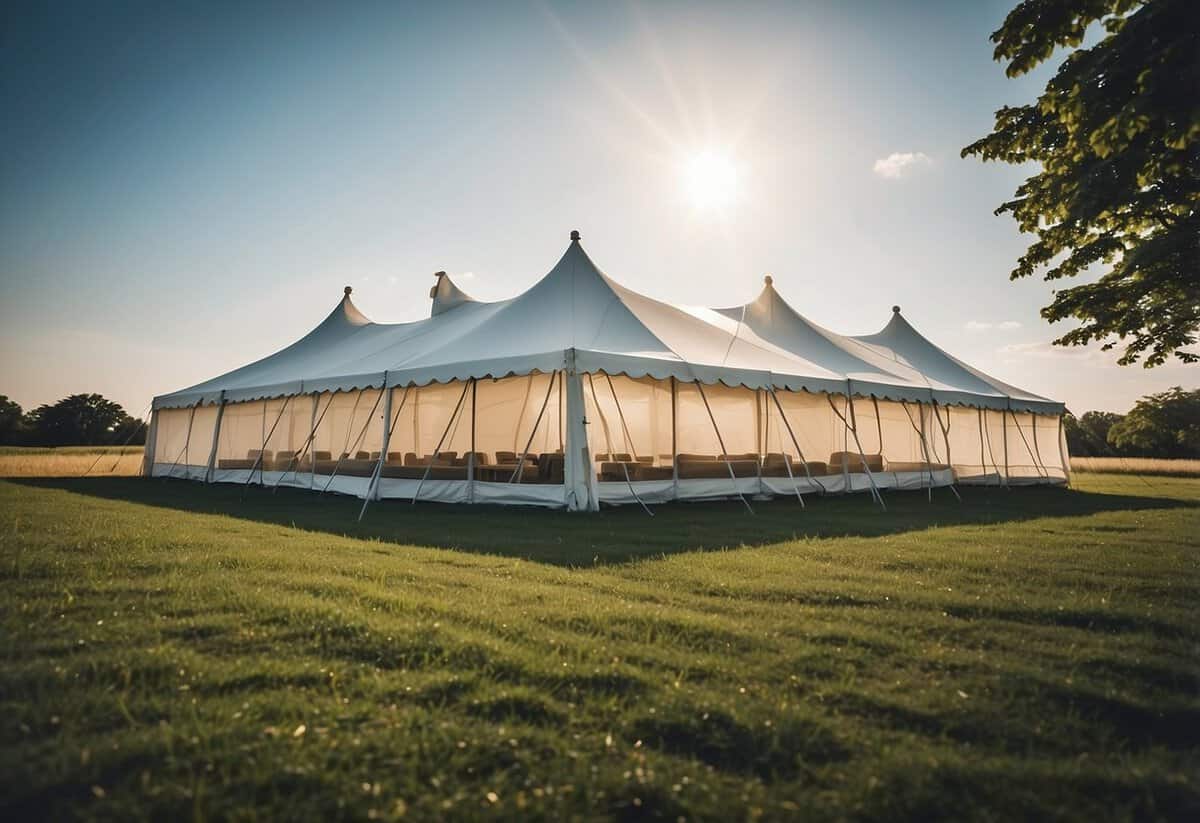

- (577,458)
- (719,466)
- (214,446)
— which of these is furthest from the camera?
(214,446)

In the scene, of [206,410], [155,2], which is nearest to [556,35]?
[155,2]

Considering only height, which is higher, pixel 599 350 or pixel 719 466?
pixel 599 350

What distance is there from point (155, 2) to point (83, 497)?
22.7ft

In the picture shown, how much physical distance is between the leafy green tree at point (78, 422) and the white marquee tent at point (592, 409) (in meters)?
29.0

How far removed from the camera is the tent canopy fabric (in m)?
9.59

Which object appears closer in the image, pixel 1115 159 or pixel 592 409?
pixel 1115 159

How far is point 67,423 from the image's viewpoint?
131 feet

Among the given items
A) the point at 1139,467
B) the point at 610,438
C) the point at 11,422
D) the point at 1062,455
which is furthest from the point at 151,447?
the point at 11,422

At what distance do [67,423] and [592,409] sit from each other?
4344 cm

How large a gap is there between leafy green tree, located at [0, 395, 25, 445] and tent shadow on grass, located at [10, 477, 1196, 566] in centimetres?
3194

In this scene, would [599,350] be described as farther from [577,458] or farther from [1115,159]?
[1115,159]

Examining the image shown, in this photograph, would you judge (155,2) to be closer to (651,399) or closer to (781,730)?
(651,399)

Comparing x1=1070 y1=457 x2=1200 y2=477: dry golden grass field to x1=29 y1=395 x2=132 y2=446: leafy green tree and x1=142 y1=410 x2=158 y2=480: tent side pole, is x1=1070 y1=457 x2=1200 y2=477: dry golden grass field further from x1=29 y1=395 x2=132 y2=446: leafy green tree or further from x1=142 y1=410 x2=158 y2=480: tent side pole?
x1=29 y1=395 x2=132 y2=446: leafy green tree

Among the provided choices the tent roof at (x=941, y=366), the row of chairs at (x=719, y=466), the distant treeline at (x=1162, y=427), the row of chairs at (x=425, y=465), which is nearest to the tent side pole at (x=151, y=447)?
the row of chairs at (x=425, y=465)
